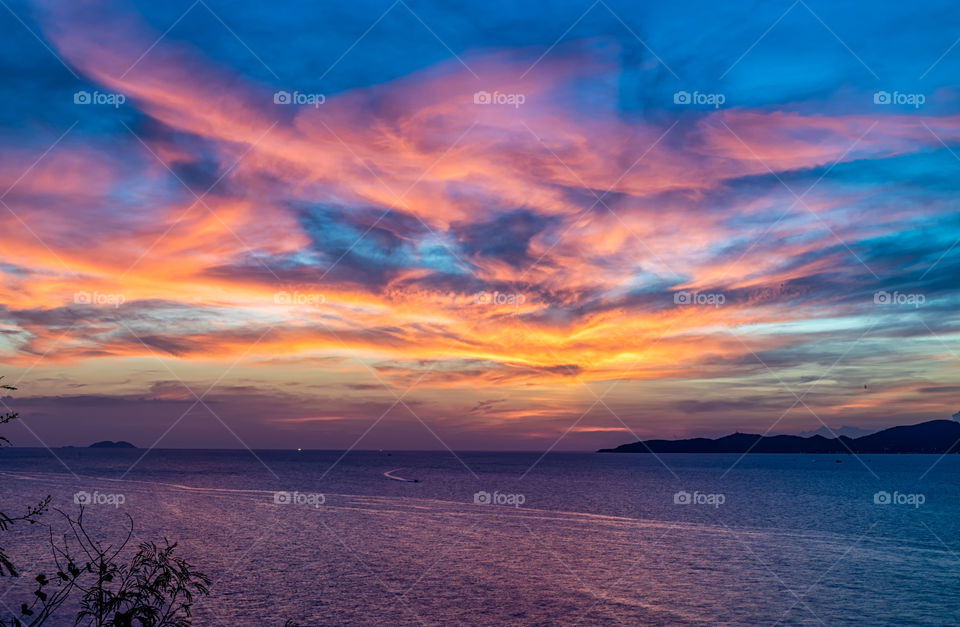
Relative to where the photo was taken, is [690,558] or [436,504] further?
[436,504]

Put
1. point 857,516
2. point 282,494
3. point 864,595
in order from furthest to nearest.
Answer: point 282,494
point 857,516
point 864,595

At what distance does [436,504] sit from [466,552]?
44.5 m

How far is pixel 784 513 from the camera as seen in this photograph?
354ft

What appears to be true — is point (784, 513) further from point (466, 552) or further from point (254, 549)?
point (254, 549)

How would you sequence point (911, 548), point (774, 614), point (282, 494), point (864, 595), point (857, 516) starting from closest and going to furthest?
point (774, 614)
point (864, 595)
point (911, 548)
point (857, 516)
point (282, 494)

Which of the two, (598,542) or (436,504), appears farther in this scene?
(436,504)

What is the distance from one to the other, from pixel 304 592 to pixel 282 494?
85.2m

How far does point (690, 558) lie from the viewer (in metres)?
67.6

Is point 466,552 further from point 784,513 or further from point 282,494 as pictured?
point 282,494

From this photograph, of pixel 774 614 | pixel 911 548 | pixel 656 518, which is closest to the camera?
pixel 774 614

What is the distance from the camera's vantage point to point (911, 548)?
74.6m

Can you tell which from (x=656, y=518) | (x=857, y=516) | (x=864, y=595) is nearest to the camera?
(x=864, y=595)

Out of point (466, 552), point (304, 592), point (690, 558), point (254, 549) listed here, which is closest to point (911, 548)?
point (690, 558)

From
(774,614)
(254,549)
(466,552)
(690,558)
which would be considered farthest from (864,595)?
(254,549)
